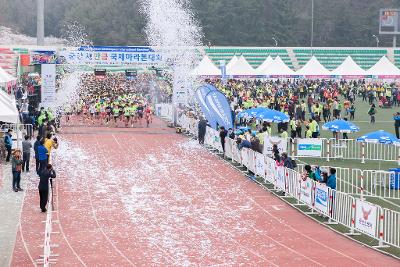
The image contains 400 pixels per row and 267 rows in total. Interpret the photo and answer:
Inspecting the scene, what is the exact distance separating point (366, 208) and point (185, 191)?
755cm

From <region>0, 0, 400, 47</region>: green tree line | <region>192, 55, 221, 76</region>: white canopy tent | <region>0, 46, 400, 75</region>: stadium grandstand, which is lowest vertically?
<region>192, 55, 221, 76</region>: white canopy tent

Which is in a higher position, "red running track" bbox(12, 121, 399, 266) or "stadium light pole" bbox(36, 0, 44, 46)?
"stadium light pole" bbox(36, 0, 44, 46)

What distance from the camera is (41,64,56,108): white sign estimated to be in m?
39.9

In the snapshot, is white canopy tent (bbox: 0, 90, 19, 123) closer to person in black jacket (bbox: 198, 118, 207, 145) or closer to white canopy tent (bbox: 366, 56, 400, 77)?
person in black jacket (bbox: 198, 118, 207, 145)

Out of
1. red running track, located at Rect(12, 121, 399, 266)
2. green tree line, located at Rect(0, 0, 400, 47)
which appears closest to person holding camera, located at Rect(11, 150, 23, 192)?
red running track, located at Rect(12, 121, 399, 266)

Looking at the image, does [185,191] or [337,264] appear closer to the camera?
[337,264]

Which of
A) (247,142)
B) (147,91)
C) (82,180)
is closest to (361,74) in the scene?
(147,91)

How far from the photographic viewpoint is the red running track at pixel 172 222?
16.3m

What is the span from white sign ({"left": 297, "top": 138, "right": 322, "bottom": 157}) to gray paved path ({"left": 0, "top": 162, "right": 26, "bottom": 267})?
10.5m

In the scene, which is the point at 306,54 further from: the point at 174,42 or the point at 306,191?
the point at 306,191

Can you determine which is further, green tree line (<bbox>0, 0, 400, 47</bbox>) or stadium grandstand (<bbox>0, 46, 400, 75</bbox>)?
green tree line (<bbox>0, 0, 400, 47</bbox>)

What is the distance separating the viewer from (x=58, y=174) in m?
26.6

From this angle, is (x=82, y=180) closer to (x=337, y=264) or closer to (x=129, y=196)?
(x=129, y=196)

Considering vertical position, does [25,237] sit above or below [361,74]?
below
